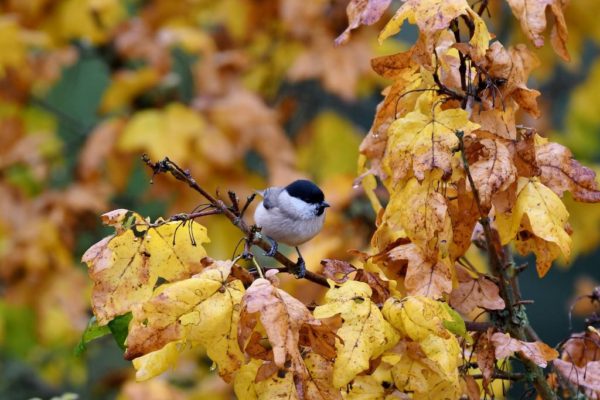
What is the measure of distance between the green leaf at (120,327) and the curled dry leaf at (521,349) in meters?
0.51

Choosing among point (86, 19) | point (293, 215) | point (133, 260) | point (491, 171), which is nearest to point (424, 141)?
point (491, 171)

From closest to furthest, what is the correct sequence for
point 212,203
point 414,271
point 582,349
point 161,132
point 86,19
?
point 212,203, point 414,271, point 582,349, point 161,132, point 86,19

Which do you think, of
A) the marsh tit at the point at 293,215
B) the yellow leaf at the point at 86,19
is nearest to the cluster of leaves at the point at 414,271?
the marsh tit at the point at 293,215

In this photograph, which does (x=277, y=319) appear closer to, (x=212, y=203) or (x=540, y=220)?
(x=212, y=203)

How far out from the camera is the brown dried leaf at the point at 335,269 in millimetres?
1289

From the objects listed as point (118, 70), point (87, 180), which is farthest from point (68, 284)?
point (118, 70)

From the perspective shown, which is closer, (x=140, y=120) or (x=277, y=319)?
(x=277, y=319)

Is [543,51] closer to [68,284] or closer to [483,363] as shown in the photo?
[68,284]

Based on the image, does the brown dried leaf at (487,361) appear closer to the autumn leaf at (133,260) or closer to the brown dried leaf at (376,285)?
the brown dried leaf at (376,285)

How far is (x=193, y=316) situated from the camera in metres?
1.14

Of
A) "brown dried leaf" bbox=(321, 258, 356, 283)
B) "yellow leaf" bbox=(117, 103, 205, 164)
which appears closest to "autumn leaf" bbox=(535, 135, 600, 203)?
"brown dried leaf" bbox=(321, 258, 356, 283)

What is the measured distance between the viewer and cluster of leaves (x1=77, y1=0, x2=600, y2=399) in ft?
3.75

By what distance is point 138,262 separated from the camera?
1.26 meters

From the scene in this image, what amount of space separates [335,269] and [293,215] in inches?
35.4
